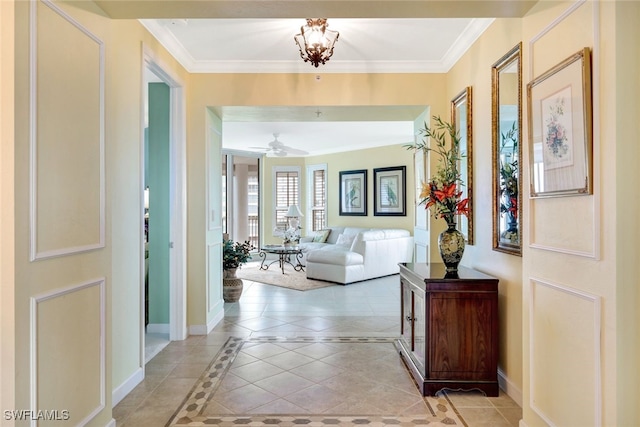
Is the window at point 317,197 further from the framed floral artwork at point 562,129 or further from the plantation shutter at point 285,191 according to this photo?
the framed floral artwork at point 562,129

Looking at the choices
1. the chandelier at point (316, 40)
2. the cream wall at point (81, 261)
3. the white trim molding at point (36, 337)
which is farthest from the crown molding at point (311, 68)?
the white trim molding at point (36, 337)

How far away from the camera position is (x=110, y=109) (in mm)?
2055

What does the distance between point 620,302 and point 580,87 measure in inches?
34.5

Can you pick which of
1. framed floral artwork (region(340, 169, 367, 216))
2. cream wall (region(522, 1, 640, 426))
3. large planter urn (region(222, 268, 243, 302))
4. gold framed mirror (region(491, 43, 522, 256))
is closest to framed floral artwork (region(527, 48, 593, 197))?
cream wall (region(522, 1, 640, 426))

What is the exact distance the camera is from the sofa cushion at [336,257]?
20.8 feet

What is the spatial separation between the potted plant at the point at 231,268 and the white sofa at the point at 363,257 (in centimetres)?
182

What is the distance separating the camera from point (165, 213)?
→ 387 cm

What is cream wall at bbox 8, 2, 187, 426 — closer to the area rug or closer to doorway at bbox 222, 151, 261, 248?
the area rug

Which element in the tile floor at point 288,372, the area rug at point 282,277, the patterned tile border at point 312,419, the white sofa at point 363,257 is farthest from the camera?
the white sofa at point 363,257

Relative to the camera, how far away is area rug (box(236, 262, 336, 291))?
6273 mm

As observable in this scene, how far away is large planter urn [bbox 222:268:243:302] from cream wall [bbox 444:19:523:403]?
3.12m

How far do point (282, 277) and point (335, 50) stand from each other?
454 cm

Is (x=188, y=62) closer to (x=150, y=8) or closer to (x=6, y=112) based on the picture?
(x=150, y=8)

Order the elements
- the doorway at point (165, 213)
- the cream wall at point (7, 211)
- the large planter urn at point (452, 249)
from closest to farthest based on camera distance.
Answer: the cream wall at point (7, 211), the large planter urn at point (452, 249), the doorway at point (165, 213)
